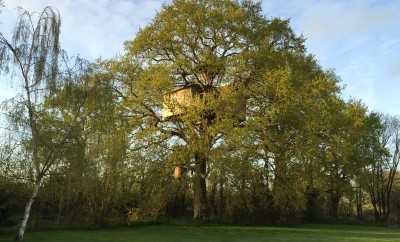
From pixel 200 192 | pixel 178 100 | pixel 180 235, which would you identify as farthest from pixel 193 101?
pixel 180 235

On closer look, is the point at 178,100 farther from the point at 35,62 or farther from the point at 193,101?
the point at 35,62

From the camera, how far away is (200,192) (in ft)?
111

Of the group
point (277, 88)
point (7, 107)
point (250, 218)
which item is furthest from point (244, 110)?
point (7, 107)

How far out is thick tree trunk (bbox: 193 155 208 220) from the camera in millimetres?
32656

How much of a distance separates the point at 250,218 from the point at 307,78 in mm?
10112

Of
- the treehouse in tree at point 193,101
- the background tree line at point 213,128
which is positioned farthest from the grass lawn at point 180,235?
the treehouse in tree at point 193,101

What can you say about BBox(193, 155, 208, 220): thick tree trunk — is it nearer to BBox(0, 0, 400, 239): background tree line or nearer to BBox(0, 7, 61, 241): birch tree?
BBox(0, 0, 400, 239): background tree line

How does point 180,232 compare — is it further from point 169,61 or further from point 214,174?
point 169,61

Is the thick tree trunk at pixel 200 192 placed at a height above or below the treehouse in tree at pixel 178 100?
below

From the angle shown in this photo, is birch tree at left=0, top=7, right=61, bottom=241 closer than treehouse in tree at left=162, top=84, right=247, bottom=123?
Yes

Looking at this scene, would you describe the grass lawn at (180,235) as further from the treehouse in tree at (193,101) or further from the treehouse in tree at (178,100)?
the treehouse in tree at (178,100)

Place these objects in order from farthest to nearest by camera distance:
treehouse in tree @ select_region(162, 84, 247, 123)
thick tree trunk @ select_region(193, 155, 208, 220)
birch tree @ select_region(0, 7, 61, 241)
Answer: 1. thick tree trunk @ select_region(193, 155, 208, 220)
2. treehouse in tree @ select_region(162, 84, 247, 123)
3. birch tree @ select_region(0, 7, 61, 241)

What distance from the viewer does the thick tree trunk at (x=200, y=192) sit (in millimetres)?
32656

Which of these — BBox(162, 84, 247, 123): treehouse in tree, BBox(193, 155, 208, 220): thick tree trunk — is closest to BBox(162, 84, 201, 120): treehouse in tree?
BBox(162, 84, 247, 123): treehouse in tree
